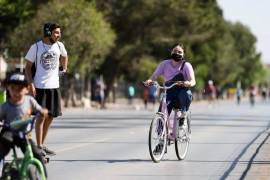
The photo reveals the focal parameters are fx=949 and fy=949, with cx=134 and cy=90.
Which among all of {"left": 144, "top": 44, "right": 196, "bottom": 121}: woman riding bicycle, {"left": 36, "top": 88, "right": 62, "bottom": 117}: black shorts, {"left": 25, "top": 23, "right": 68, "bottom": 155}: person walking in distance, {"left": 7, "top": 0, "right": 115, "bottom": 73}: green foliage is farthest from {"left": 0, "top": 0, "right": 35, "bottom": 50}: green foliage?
{"left": 36, "top": 88, "right": 62, "bottom": 117}: black shorts

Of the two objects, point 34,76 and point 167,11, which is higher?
point 167,11

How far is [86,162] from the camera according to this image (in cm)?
1463

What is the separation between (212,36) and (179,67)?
6730 centimetres

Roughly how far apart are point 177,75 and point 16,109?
5.67 m

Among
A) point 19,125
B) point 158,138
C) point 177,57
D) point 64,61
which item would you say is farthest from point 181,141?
point 19,125

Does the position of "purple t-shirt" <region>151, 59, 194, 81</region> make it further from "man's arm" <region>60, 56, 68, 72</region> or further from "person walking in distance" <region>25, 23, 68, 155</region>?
"person walking in distance" <region>25, 23, 68, 155</region>

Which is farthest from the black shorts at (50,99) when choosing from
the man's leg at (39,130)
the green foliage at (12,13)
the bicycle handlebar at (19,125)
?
the green foliage at (12,13)

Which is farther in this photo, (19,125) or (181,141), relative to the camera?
(181,141)

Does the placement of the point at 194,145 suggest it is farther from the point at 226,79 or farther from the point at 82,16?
the point at 226,79

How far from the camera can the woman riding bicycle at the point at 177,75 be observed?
584 inches

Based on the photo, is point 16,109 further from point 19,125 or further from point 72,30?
point 72,30

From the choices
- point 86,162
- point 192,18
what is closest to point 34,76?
point 86,162

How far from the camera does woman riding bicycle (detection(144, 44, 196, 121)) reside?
48.7ft

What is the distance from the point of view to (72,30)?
47188 millimetres
